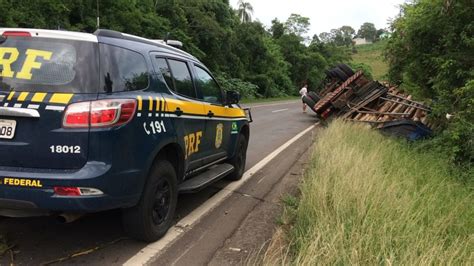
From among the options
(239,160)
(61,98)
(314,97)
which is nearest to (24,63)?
(61,98)

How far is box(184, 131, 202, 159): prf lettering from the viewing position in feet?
17.1

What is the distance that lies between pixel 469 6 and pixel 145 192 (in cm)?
847

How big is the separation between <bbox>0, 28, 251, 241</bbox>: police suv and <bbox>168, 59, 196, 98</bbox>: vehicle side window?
0.54m

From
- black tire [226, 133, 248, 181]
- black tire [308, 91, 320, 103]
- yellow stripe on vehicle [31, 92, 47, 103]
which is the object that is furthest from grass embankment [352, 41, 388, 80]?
yellow stripe on vehicle [31, 92, 47, 103]

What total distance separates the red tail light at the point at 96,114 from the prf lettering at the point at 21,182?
19.7 inches

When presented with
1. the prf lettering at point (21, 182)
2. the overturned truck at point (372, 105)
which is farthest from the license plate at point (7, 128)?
the overturned truck at point (372, 105)

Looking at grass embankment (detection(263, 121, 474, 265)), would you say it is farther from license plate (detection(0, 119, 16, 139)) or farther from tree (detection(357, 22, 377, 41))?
tree (detection(357, 22, 377, 41))

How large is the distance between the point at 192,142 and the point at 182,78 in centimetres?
75

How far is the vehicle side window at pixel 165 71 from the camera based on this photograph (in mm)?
5000

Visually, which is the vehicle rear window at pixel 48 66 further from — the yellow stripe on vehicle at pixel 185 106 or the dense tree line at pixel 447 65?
the dense tree line at pixel 447 65

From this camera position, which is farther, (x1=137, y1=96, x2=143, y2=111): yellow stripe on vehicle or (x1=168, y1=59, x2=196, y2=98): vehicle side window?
(x1=168, y1=59, x2=196, y2=98): vehicle side window

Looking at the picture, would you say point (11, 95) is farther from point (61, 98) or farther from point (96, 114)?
point (96, 114)

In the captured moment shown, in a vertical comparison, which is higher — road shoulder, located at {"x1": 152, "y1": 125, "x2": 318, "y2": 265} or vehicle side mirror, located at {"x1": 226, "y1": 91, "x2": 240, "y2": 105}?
vehicle side mirror, located at {"x1": 226, "y1": 91, "x2": 240, "y2": 105}

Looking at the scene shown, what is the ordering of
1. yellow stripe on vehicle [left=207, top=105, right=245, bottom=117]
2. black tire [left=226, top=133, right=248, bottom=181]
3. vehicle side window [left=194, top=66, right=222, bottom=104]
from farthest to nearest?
black tire [left=226, top=133, right=248, bottom=181], yellow stripe on vehicle [left=207, top=105, right=245, bottom=117], vehicle side window [left=194, top=66, right=222, bottom=104]
